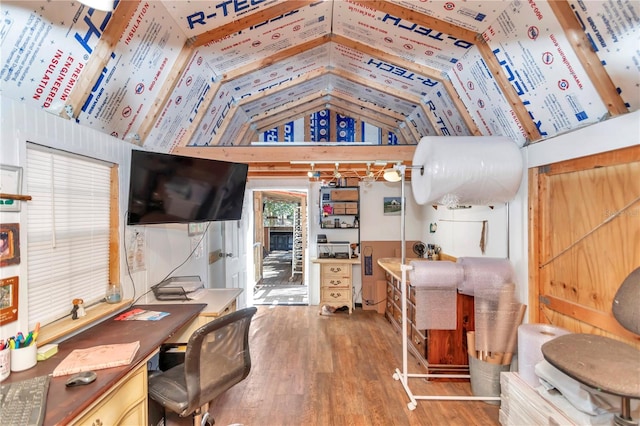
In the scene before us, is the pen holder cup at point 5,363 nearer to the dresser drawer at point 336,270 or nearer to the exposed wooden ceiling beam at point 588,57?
the exposed wooden ceiling beam at point 588,57

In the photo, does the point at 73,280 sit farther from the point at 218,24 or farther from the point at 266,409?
the point at 218,24

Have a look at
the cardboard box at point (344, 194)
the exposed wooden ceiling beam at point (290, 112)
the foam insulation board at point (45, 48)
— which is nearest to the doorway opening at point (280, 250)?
the cardboard box at point (344, 194)

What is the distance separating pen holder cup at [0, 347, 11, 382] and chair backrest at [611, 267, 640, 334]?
2864 millimetres

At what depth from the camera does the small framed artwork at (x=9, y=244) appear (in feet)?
4.62

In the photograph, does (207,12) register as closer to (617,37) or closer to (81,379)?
(81,379)

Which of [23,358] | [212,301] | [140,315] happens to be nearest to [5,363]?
[23,358]

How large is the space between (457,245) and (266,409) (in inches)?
108

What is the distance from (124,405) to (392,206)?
436cm

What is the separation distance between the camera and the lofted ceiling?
156cm

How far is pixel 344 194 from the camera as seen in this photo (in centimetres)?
505

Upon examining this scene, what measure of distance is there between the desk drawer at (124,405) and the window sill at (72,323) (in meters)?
0.50

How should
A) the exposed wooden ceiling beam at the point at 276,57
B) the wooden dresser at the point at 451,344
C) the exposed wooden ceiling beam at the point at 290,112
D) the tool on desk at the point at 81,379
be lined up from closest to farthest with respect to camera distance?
the tool on desk at the point at 81,379, the exposed wooden ceiling beam at the point at 276,57, the wooden dresser at the point at 451,344, the exposed wooden ceiling beam at the point at 290,112

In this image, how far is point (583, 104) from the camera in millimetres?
1872

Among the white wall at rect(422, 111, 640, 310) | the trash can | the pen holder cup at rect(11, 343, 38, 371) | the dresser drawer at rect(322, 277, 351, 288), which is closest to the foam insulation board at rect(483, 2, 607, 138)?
the white wall at rect(422, 111, 640, 310)
